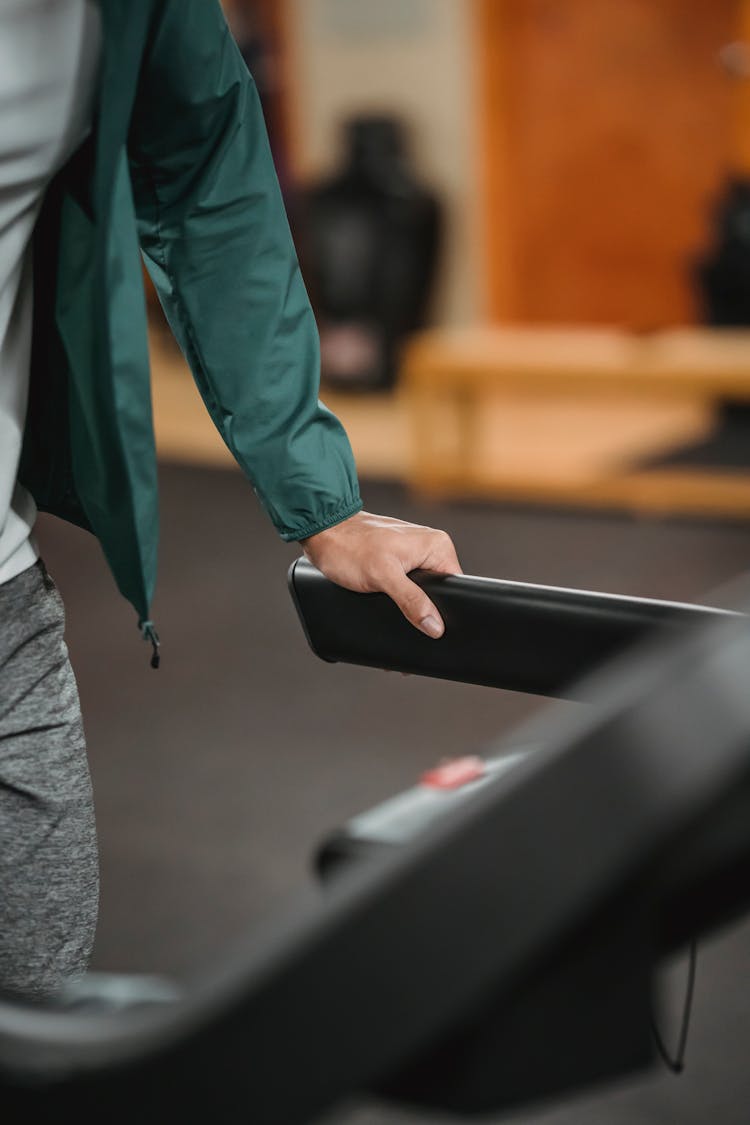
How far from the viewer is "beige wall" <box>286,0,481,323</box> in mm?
6570

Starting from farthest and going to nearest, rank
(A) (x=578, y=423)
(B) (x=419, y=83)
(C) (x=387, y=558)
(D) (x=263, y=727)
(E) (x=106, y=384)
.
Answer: (B) (x=419, y=83) < (A) (x=578, y=423) < (D) (x=263, y=727) < (C) (x=387, y=558) < (E) (x=106, y=384)

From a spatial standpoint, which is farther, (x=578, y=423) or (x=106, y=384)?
(x=578, y=423)

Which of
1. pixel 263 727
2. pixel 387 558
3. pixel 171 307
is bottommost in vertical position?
pixel 263 727

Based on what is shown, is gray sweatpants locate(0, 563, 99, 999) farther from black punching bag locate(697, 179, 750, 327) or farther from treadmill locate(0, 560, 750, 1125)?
black punching bag locate(697, 179, 750, 327)

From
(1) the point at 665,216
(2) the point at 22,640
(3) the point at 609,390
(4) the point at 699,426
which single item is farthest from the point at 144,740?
(1) the point at 665,216

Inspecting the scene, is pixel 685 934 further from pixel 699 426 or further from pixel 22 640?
pixel 699 426

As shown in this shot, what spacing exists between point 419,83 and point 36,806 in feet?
20.4

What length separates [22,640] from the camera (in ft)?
3.07

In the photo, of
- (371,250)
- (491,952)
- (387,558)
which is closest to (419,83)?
(371,250)

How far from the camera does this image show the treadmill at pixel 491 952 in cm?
48

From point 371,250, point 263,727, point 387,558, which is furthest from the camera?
point 371,250

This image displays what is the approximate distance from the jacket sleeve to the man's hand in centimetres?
2

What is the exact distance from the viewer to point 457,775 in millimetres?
869

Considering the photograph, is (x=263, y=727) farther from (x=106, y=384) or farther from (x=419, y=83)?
(x=419, y=83)
